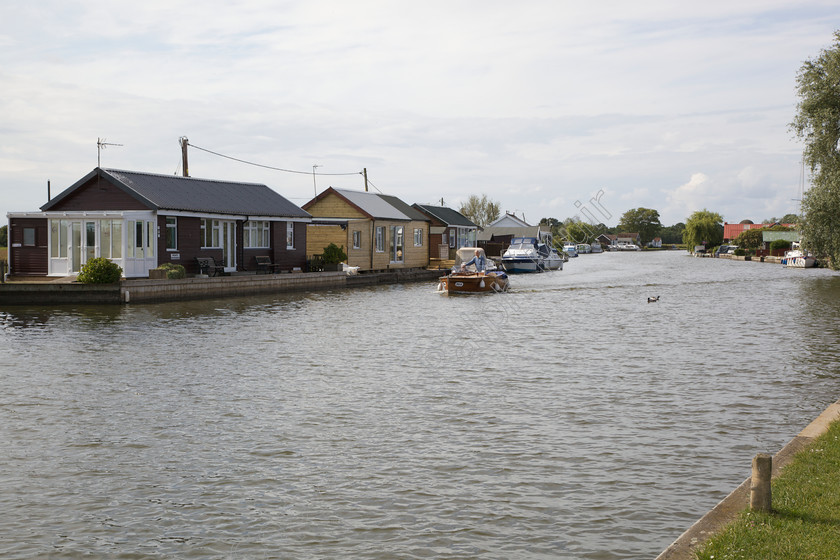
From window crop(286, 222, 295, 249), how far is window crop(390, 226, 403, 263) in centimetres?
1144

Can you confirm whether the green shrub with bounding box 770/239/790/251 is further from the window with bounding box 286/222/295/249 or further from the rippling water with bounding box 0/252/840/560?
the rippling water with bounding box 0/252/840/560

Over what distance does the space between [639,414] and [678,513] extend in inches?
194

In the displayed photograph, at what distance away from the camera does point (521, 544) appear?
8.12 meters

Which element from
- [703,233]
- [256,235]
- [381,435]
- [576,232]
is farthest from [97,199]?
[576,232]

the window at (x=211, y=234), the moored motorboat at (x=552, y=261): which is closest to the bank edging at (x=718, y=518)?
the window at (x=211, y=234)

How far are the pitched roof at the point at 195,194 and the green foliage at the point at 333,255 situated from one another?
2.57m

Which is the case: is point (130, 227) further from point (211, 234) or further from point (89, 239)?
point (211, 234)

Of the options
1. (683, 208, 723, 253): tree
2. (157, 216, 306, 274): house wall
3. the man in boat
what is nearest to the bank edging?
(157, 216, 306, 274): house wall

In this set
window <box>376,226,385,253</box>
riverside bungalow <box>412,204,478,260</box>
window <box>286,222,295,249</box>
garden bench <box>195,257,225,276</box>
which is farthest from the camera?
riverside bungalow <box>412,204,478,260</box>

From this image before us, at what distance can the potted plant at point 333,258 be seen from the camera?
4953 cm

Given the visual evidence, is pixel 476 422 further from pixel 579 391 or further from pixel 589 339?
pixel 589 339

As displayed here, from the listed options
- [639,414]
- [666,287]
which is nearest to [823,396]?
[639,414]

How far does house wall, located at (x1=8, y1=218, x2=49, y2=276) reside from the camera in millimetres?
38062

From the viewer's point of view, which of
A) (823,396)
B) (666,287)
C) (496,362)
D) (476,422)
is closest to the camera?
(476,422)
